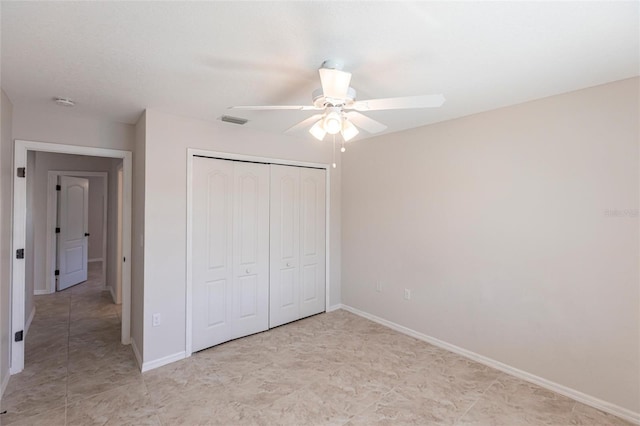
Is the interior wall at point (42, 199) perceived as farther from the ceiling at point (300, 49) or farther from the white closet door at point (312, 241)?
the white closet door at point (312, 241)

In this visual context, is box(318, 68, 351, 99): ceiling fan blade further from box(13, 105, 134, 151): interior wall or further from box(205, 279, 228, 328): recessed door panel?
box(13, 105, 134, 151): interior wall

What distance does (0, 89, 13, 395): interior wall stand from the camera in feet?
→ 7.82

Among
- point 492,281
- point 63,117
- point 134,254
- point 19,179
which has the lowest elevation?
point 492,281

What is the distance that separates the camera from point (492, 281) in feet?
9.51

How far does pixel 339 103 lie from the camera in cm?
187

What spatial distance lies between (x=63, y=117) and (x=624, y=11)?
416 centimetres

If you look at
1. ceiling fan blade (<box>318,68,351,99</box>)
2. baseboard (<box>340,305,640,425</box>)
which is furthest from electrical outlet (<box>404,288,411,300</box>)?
ceiling fan blade (<box>318,68,351,99</box>)

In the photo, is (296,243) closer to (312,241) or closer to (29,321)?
(312,241)

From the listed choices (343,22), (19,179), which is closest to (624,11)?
(343,22)

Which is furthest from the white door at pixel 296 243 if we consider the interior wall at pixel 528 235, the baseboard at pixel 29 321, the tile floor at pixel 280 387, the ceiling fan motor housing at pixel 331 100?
the baseboard at pixel 29 321

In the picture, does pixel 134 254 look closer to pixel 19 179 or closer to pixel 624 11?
pixel 19 179

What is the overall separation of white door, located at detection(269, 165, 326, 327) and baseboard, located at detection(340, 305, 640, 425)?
3.59ft

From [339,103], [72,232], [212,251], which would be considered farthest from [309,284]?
[72,232]

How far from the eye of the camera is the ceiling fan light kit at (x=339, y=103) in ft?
5.51
